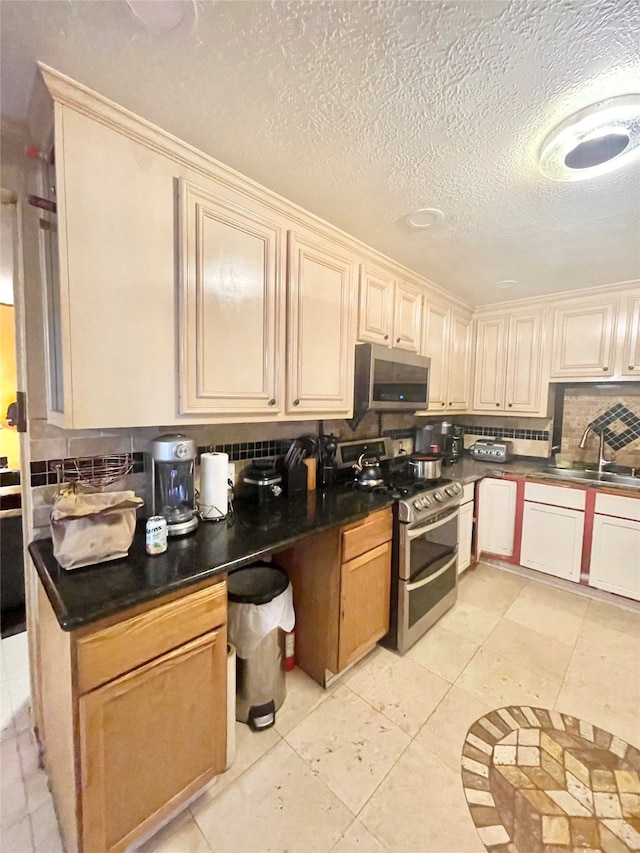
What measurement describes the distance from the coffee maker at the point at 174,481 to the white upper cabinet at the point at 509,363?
285 centimetres

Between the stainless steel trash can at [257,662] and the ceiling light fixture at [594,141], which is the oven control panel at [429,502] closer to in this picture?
the stainless steel trash can at [257,662]

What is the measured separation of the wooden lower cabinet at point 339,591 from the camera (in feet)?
5.52

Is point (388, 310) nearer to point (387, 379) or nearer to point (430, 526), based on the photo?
point (387, 379)

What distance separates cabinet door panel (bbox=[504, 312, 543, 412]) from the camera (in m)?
3.03

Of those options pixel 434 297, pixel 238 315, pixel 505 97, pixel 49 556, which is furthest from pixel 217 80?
pixel 434 297

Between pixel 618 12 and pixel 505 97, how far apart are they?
27 centimetres

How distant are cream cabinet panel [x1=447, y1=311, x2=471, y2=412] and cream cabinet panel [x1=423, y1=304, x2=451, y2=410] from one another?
0.08 m

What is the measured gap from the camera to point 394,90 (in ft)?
3.27

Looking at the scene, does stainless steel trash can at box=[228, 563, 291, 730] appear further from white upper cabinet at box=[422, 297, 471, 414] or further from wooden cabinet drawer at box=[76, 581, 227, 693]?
white upper cabinet at box=[422, 297, 471, 414]

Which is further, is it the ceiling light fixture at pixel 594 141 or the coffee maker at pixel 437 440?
the coffee maker at pixel 437 440

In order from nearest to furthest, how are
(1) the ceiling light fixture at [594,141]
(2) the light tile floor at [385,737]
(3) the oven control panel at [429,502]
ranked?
(1) the ceiling light fixture at [594,141], (2) the light tile floor at [385,737], (3) the oven control panel at [429,502]

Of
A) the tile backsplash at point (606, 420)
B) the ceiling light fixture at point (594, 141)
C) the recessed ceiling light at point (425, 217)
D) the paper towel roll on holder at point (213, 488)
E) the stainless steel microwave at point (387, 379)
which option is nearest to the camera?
the ceiling light fixture at point (594, 141)

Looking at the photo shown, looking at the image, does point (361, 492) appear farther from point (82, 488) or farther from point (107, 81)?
point (107, 81)

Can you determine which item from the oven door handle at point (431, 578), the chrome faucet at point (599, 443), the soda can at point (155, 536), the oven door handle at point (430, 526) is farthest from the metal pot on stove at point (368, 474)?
the chrome faucet at point (599, 443)
